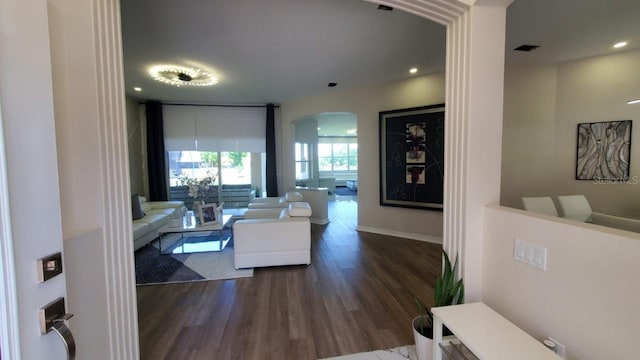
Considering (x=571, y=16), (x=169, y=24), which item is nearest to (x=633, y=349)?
(x=571, y=16)

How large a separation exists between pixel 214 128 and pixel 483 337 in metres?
6.60

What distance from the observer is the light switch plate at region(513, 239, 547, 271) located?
53.9 inches

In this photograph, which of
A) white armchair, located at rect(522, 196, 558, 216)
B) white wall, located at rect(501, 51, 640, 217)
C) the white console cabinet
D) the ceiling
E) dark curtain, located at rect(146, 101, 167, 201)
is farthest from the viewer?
dark curtain, located at rect(146, 101, 167, 201)

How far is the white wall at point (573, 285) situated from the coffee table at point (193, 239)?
144 inches

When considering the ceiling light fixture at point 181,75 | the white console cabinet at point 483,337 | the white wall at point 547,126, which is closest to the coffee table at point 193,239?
the ceiling light fixture at point 181,75

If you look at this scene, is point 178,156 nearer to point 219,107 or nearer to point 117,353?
point 219,107

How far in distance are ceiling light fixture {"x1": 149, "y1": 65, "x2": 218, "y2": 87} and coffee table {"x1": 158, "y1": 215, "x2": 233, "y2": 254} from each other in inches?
88.9

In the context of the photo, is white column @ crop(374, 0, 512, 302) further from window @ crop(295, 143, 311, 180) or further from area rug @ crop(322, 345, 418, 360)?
window @ crop(295, 143, 311, 180)

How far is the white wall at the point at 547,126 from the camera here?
3898mm

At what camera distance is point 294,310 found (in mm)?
2547

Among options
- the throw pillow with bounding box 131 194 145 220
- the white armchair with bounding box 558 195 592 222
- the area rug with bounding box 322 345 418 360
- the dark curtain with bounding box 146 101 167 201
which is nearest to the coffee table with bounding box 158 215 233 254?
the throw pillow with bounding box 131 194 145 220

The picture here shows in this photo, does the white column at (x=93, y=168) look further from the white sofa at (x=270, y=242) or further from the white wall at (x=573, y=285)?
the white wall at (x=573, y=285)

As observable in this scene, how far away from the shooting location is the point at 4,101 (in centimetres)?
65

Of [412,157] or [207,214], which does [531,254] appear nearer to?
[412,157]
